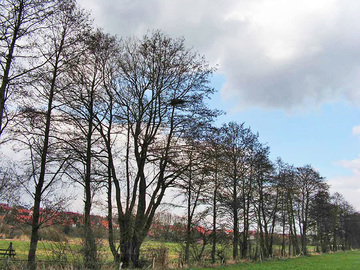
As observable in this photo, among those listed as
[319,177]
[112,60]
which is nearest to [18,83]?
[112,60]

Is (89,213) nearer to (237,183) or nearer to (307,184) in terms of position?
(237,183)

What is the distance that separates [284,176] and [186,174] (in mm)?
19763

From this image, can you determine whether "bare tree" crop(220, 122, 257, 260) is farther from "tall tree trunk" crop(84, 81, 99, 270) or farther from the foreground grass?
"tall tree trunk" crop(84, 81, 99, 270)

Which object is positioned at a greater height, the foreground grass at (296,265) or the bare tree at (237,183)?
the bare tree at (237,183)

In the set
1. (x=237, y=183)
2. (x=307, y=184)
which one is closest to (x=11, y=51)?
(x=237, y=183)

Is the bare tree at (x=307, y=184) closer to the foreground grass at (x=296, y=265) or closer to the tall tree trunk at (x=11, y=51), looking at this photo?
the foreground grass at (x=296, y=265)

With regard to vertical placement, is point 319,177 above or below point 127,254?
above

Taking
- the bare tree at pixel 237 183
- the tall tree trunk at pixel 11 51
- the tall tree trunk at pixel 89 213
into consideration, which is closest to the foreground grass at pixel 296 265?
the bare tree at pixel 237 183

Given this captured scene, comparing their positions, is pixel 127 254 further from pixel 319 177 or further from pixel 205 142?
pixel 319 177

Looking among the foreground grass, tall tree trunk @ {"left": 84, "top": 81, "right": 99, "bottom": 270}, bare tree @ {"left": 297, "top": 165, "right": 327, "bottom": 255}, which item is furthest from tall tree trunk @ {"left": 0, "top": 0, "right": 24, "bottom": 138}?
bare tree @ {"left": 297, "top": 165, "right": 327, "bottom": 255}

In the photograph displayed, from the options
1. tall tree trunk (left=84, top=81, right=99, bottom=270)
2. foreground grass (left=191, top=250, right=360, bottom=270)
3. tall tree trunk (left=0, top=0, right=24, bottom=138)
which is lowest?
foreground grass (left=191, top=250, right=360, bottom=270)

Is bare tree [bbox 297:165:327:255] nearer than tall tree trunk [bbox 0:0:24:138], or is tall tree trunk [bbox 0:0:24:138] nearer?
tall tree trunk [bbox 0:0:24:138]

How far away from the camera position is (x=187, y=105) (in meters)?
16.6

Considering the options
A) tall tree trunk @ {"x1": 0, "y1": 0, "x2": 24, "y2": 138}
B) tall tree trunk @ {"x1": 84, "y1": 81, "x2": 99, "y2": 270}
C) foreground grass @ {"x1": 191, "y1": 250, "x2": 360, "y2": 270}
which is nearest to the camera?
tall tree trunk @ {"x1": 0, "y1": 0, "x2": 24, "y2": 138}
